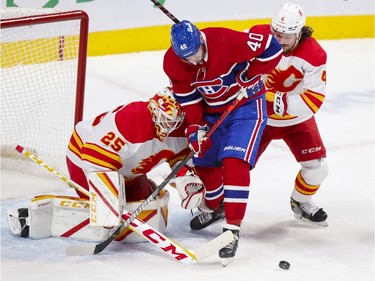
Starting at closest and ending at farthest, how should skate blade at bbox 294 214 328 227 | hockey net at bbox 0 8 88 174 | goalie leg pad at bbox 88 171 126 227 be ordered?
1. goalie leg pad at bbox 88 171 126 227
2. skate blade at bbox 294 214 328 227
3. hockey net at bbox 0 8 88 174

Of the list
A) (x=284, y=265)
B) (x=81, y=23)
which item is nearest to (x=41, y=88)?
(x=81, y=23)

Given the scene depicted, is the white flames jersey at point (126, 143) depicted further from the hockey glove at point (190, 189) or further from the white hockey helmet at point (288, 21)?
the white hockey helmet at point (288, 21)

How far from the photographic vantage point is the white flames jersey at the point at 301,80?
3480 millimetres

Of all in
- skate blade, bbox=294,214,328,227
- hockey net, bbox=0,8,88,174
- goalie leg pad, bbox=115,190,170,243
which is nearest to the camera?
goalie leg pad, bbox=115,190,170,243

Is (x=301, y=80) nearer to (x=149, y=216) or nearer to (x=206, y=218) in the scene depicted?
(x=206, y=218)

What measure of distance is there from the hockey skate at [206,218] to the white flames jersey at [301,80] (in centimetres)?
41

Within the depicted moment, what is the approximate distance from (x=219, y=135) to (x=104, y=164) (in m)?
0.44

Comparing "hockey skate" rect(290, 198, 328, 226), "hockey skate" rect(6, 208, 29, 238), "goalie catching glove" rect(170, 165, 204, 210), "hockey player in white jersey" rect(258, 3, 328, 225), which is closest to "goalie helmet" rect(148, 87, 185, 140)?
"goalie catching glove" rect(170, 165, 204, 210)

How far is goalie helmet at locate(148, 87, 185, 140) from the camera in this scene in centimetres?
329

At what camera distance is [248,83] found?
3.32m

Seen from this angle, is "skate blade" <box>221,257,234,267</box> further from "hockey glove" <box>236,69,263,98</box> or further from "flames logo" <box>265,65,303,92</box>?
"flames logo" <box>265,65,303,92</box>

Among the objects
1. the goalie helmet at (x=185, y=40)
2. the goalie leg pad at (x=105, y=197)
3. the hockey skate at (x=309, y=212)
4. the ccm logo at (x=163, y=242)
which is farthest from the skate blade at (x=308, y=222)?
the goalie helmet at (x=185, y=40)

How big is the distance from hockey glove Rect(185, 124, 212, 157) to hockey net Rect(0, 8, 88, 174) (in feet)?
2.66

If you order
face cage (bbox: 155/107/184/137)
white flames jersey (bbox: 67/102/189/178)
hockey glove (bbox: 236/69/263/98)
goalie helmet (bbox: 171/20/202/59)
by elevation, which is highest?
goalie helmet (bbox: 171/20/202/59)
